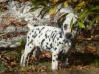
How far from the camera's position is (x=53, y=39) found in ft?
22.3

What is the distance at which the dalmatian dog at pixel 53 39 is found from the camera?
6.45 metres

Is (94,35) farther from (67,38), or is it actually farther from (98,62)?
(67,38)

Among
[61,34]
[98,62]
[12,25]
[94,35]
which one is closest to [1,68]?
[61,34]

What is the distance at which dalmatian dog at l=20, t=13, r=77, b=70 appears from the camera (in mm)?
6453

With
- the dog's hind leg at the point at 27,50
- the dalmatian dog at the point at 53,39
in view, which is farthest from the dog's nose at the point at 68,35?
the dog's hind leg at the point at 27,50

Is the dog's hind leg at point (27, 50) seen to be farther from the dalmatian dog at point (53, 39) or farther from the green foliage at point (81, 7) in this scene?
the green foliage at point (81, 7)

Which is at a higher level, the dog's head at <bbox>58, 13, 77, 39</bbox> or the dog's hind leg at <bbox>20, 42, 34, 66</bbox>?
the dog's head at <bbox>58, 13, 77, 39</bbox>

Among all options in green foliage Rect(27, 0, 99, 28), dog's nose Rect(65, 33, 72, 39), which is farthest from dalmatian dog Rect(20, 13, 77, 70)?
green foliage Rect(27, 0, 99, 28)

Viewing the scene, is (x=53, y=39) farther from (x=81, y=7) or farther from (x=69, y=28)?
(x=81, y=7)

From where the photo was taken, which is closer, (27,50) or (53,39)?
(53,39)

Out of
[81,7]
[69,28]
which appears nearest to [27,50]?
[69,28]

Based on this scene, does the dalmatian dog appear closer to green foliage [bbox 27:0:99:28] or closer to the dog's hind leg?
the dog's hind leg

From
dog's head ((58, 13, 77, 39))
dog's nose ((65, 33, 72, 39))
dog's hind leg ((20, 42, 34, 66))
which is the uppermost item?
dog's head ((58, 13, 77, 39))

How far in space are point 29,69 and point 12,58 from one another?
1.14 meters
